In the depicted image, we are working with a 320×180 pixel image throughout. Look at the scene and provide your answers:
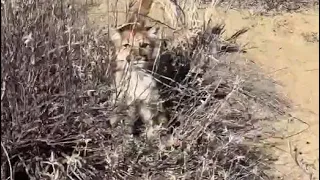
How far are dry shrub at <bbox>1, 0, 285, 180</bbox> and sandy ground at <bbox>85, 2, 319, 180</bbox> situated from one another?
14 centimetres

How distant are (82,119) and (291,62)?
1169 mm

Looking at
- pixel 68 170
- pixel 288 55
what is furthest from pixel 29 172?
pixel 288 55

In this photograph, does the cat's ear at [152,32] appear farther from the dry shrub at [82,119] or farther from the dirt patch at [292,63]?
the dirt patch at [292,63]

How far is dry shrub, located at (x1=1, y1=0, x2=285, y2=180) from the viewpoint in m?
2.38

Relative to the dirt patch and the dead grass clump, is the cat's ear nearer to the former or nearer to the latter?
the dirt patch

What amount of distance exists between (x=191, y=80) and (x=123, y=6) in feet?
1.69

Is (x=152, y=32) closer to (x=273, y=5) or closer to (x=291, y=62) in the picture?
(x=291, y=62)

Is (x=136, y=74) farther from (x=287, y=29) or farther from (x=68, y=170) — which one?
(x=287, y=29)

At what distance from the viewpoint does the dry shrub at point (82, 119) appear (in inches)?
93.6

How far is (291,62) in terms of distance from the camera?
10.8ft

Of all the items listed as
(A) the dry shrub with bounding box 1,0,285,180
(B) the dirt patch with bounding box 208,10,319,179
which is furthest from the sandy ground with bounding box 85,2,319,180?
(A) the dry shrub with bounding box 1,0,285,180

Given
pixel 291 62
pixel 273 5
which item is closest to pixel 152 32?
pixel 291 62

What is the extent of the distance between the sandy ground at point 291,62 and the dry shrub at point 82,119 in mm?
140

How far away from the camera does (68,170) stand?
2430mm
